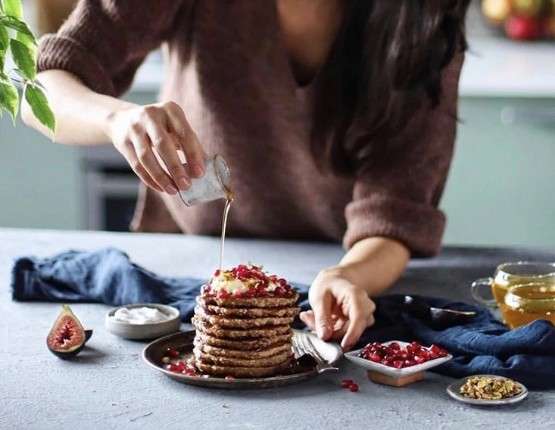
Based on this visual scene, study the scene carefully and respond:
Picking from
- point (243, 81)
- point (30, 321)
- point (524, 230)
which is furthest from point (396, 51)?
point (524, 230)

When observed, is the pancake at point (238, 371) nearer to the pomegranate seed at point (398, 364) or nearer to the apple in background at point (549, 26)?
the pomegranate seed at point (398, 364)

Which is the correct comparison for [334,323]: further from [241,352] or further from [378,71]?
[378,71]

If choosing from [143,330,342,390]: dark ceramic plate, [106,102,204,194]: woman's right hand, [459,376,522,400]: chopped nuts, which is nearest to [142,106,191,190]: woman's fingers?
[106,102,204,194]: woman's right hand

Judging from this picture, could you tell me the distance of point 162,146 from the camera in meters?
1.60

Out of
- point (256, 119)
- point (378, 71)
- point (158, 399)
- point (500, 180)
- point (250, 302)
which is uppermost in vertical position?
point (378, 71)

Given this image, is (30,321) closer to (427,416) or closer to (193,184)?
(193,184)

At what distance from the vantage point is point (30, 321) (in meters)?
1.82

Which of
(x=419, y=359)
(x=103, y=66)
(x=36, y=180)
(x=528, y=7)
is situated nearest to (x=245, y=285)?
(x=419, y=359)

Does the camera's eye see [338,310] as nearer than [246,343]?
No

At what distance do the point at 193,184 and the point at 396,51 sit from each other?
67 centimetres

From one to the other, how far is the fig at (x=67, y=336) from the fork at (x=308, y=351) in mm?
294

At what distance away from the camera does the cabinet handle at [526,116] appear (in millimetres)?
3496

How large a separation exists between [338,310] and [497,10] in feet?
8.75

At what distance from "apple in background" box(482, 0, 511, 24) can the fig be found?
2821 millimetres
